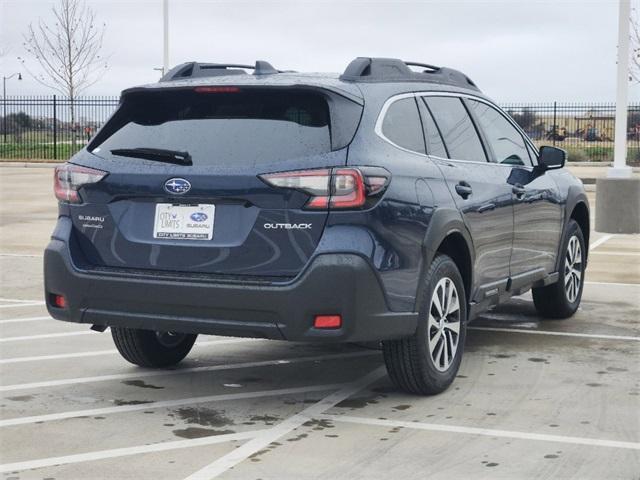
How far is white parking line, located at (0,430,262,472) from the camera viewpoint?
5117mm

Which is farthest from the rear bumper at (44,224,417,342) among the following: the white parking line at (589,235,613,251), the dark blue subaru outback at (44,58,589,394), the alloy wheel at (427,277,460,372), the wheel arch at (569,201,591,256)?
the white parking line at (589,235,613,251)

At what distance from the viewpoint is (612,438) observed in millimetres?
5562

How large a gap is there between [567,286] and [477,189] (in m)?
2.35

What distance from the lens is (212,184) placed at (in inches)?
229

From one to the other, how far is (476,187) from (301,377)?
1545 millimetres

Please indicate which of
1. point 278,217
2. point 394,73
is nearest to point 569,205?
point 394,73

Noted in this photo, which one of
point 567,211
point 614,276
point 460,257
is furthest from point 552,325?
point 614,276

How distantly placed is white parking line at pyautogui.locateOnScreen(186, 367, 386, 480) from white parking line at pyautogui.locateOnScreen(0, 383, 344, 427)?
0.15 metres

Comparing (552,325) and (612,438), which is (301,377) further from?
(552,325)

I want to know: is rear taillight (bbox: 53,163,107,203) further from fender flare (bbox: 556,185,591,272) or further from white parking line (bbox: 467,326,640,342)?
fender flare (bbox: 556,185,591,272)

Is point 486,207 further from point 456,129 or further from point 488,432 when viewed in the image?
point 488,432

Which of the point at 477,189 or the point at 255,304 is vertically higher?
the point at 477,189

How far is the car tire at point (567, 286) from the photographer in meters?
8.84

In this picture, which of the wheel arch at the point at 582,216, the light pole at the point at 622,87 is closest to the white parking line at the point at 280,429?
the wheel arch at the point at 582,216
